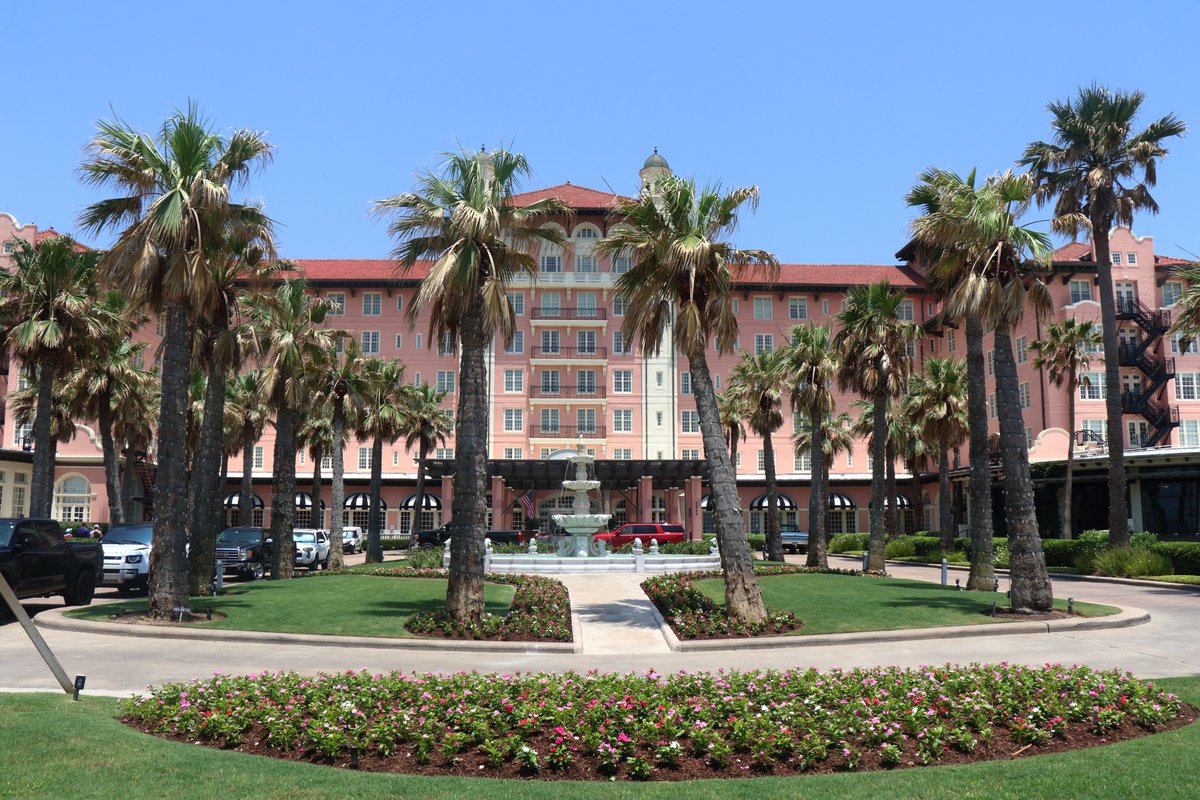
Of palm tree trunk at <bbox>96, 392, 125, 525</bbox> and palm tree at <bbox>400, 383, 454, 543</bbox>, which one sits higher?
palm tree at <bbox>400, 383, 454, 543</bbox>

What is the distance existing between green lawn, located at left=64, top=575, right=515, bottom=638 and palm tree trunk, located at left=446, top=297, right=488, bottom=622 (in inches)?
48.1

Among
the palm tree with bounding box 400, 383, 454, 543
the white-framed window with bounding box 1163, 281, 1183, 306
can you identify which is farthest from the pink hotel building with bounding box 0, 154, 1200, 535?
the white-framed window with bounding box 1163, 281, 1183, 306

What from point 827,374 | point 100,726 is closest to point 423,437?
point 827,374

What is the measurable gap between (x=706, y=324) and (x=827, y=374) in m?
18.0

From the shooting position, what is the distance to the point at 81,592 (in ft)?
69.7

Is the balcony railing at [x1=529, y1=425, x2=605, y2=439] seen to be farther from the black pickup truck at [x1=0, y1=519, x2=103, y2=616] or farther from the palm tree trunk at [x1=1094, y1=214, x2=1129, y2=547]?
the black pickup truck at [x1=0, y1=519, x2=103, y2=616]

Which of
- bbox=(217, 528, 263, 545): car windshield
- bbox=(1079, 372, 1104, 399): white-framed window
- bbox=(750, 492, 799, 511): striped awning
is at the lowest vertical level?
bbox=(217, 528, 263, 545): car windshield

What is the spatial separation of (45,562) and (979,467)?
2148cm

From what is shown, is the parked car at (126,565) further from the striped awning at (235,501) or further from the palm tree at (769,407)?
the striped awning at (235,501)

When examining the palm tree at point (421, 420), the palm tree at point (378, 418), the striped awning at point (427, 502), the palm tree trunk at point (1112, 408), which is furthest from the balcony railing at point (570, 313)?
the palm tree trunk at point (1112, 408)

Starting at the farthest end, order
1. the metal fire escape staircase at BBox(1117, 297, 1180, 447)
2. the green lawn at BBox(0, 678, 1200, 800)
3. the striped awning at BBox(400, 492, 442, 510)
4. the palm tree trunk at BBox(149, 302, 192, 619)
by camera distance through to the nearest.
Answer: the striped awning at BBox(400, 492, 442, 510), the metal fire escape staircase at BBox(1117, 297, 1180, 447), the palm tree trunk at BBox(149, 302, 192, 619), the green lawn at BBox(0, 678, 1200, 800)

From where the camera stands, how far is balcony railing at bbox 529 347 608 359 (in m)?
68.5

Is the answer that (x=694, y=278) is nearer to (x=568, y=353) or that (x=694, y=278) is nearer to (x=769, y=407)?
(x=769, y=407)

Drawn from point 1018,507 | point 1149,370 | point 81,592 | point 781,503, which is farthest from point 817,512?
point 781,503
